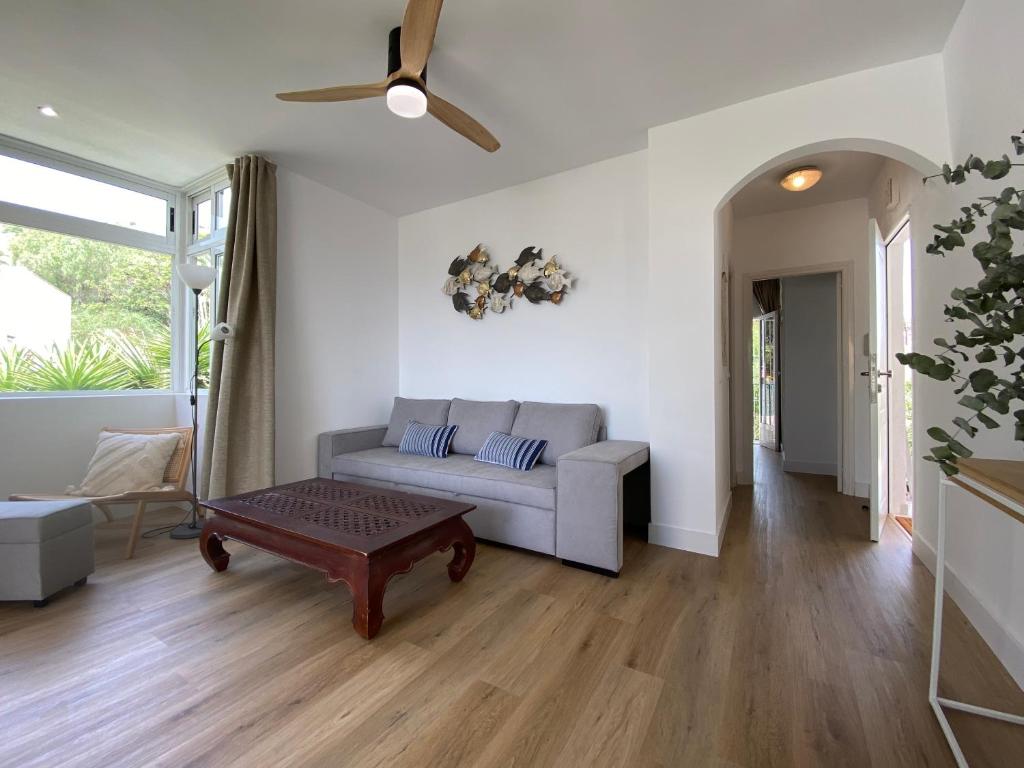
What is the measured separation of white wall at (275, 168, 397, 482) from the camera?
3.48 m

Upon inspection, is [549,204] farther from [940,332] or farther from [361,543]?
[361,543]

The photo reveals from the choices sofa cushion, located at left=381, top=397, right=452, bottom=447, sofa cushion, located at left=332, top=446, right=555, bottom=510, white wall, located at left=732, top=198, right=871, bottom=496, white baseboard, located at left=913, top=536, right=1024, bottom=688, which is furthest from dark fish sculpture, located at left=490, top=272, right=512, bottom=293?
white baseboard, located at left=913, top=536, right=1024, bottom=688

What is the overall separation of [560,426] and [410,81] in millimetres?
2158

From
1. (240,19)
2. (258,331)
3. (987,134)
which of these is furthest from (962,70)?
(258,331)

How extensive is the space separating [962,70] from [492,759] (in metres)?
3.21

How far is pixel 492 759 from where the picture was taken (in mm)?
1215

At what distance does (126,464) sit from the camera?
292cm

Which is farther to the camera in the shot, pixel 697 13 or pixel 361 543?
pixel 697 13

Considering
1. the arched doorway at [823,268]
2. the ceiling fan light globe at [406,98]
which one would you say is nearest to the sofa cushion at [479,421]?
the arched doorway at [823,268]

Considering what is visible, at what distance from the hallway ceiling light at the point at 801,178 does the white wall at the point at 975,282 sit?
1255mm

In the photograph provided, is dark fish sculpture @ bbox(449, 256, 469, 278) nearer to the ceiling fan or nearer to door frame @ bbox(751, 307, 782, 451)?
the ceiling fan

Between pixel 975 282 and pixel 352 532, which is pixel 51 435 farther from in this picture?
pixel 975 282

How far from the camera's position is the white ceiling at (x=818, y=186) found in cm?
325

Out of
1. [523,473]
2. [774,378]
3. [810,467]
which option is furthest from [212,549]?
[774,378]
